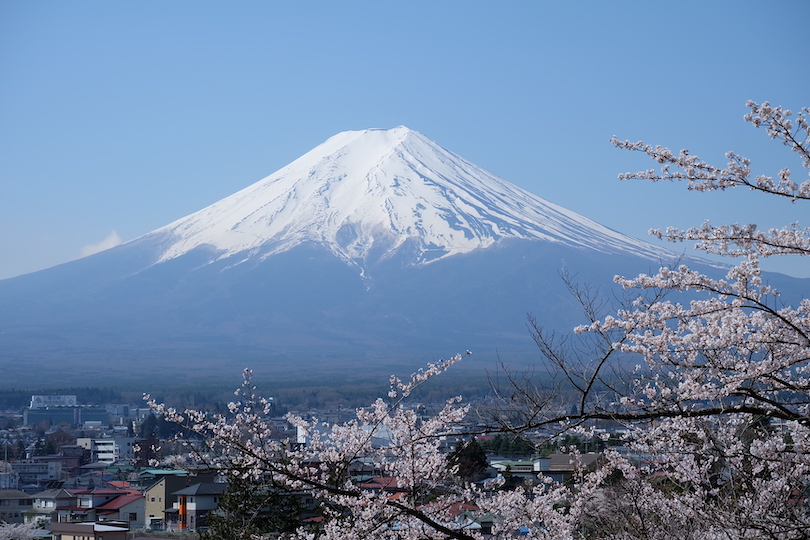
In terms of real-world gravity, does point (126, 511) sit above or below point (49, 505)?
below

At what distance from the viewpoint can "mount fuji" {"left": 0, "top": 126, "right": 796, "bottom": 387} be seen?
97.5m

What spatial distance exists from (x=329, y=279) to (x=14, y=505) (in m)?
93.1

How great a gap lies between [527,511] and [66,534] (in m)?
14.7

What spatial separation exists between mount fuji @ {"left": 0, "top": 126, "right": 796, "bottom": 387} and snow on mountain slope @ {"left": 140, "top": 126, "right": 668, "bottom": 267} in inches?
11.3

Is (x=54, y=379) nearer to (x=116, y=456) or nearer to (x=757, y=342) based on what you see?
(x=116, y=456)

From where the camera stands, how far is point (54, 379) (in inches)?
3369

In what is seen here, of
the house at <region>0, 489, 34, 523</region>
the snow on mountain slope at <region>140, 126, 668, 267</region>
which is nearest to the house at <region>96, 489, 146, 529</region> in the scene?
the house at <region>0, 489, 34, 523</region>

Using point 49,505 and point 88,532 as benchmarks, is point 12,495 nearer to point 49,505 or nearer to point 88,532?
point 49,505

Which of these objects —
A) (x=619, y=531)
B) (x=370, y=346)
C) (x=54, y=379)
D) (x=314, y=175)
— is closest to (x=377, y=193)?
(x=314, y=175)

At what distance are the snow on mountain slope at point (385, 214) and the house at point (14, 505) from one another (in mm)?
96579

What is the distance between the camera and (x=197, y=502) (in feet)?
65.9

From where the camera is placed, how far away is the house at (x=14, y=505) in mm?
24812

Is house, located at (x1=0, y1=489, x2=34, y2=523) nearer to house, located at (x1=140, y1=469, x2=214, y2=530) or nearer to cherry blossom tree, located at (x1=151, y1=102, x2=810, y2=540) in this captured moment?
house, located at (x1=140, y1=469, x2=214, y2=530)

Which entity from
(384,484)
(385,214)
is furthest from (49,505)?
(385,214)
